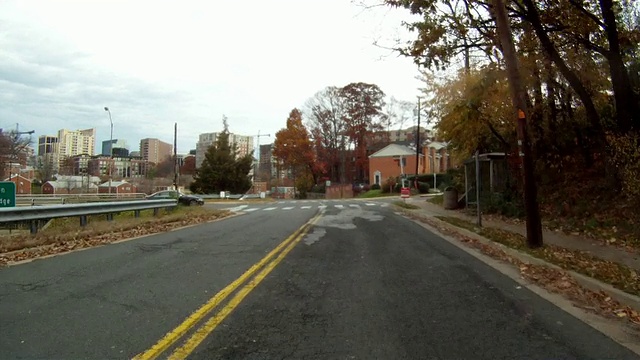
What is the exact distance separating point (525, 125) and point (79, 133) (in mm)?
130609

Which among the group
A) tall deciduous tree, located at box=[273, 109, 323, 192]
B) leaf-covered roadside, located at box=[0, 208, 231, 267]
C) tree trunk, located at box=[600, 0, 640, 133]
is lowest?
leaf-covered roadside, located at box=[0, 208, 231, 267]

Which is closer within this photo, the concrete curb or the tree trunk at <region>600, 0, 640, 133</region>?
the concrete curb

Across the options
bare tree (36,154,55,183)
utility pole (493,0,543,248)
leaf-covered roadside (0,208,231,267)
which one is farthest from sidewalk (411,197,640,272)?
bare tree (36,154,55,183)

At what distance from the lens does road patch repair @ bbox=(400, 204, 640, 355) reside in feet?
17.1

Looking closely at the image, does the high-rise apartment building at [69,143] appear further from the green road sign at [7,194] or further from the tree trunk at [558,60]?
the tree trunk at [558,60]

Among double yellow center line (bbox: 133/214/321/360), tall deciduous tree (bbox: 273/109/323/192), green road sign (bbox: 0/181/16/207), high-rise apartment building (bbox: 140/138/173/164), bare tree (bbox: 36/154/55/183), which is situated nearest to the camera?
double yellow center line (bbox: 133/214/321/360)

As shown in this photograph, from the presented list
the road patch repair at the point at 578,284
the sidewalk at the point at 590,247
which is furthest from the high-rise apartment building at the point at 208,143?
the road patch repair at the point at 578,284

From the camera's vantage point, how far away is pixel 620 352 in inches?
169

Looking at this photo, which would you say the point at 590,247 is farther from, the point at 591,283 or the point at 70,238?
the point at 70,238

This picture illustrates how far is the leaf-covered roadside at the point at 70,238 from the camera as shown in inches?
362

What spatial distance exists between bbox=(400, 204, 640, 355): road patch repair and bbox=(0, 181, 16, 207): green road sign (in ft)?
36.3

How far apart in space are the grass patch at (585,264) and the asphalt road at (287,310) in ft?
4.27

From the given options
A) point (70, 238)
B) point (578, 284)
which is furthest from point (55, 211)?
point (578, 284)

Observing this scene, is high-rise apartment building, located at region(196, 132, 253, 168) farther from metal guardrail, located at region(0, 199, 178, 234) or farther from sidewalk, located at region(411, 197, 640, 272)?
sidewalk, located at region(411, 197, 640, 272)
